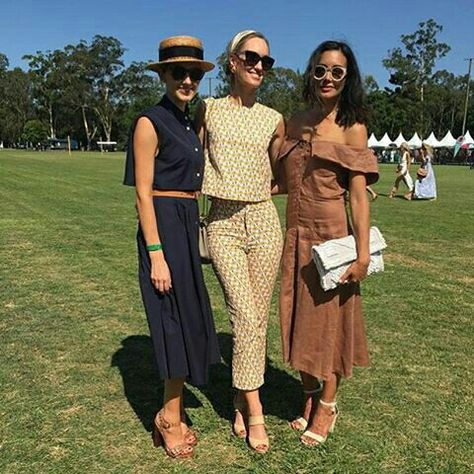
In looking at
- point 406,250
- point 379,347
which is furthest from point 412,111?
point 379,347

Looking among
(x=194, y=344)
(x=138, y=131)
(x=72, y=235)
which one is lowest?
(x=72, y=235)

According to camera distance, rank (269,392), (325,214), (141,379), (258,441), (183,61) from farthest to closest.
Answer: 1. (141,379)
2. (269,392)
3. (258,441)
4. (325,214)
5. (183,61)

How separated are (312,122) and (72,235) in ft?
24.4

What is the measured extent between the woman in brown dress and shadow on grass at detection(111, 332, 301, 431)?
0.44m

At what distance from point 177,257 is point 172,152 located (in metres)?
0.55

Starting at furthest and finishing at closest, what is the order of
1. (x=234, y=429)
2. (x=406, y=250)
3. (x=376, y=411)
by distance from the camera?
(x=406, y=250) < (x=376, y=411) < (x=234, y=429)

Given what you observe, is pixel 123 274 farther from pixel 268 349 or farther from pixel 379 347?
pixel 379 347

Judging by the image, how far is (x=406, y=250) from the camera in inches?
355

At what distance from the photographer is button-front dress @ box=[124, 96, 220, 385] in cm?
299

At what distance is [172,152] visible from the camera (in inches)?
117

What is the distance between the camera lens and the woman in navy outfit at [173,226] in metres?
2.93

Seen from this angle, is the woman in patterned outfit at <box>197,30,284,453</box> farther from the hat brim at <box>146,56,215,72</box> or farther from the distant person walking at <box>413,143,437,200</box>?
the distant person walking at <box>413,143,437,200</box>

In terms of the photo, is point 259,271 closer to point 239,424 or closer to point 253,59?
point 239,424

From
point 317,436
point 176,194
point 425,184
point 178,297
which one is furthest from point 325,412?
point 425,184
